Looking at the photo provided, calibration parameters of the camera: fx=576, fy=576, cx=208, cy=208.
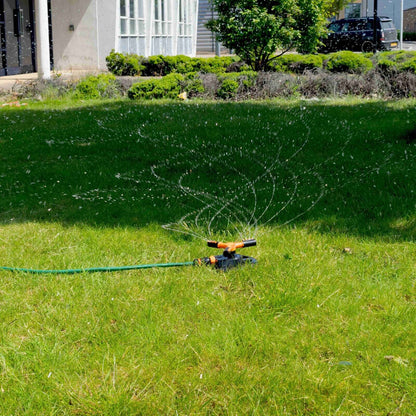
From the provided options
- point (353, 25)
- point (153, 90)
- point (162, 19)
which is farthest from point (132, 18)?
point (353, 25)

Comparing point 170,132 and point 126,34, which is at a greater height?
point 126,34

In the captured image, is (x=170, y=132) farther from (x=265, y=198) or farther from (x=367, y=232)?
(x=367, y=232)

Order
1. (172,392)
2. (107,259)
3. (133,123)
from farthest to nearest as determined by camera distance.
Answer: (133,123) < (107,259) < (172,392)

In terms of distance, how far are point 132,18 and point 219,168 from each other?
14990mm

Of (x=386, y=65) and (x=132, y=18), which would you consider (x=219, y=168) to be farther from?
(x=132, y=18)

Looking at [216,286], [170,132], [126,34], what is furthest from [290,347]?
[126,34]

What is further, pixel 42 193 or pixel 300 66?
pixel 300 66

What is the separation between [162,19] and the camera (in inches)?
877

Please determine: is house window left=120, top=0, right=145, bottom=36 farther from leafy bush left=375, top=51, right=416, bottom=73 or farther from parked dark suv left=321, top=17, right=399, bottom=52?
leafy bush left=375, top=51, right=416, bottom=73

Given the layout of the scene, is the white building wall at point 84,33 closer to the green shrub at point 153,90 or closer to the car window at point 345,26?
the green shrub at point 153,90

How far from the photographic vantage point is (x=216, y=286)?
3.33 meters

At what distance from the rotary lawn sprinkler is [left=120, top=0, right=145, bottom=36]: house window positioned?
15919 millimetres

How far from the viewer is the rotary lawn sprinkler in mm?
3482

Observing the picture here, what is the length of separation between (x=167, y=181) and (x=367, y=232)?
6.67 ft
